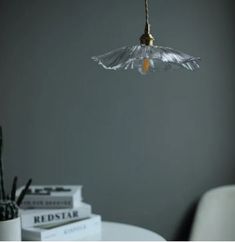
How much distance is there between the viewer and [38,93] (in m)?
2.00

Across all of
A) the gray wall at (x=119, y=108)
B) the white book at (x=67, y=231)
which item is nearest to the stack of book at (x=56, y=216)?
the white book at (x=67, y=231)

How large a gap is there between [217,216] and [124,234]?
548 mm

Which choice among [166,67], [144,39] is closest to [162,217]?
[166,67]

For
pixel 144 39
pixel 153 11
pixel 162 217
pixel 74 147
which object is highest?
pixel 153 11

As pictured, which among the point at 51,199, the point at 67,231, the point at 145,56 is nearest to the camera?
the point at 145,56

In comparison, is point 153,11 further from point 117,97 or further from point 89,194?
point 89,194

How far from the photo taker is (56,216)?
5.45 feet

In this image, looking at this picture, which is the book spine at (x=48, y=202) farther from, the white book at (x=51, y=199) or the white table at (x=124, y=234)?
the white table at (x=124, y=234)

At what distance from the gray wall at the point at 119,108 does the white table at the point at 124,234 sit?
302mm

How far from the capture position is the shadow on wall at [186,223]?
6.93 feet

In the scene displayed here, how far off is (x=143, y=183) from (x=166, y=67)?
0.85 meters

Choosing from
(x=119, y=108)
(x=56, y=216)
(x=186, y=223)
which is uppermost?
(x=119, y=108)

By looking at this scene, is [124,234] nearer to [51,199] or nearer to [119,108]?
[51,199]

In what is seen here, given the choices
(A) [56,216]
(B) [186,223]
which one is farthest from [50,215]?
(B) [186,223]
